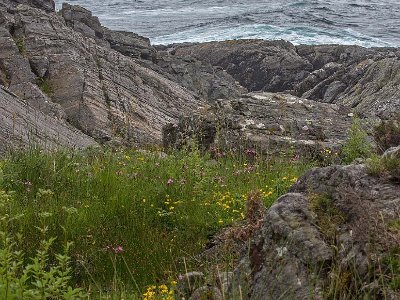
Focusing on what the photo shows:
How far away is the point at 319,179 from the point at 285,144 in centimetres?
687

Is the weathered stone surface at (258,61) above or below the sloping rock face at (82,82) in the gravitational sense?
below

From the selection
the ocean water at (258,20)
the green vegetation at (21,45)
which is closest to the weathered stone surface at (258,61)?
the ocean water at (258,20)

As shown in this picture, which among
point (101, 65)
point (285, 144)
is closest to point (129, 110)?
point (101, 65)

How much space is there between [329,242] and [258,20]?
58.4m

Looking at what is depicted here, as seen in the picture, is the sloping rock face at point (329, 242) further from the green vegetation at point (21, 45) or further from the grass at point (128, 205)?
the green vegetation at point (21, 45)

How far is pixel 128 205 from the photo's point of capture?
19.9 feet

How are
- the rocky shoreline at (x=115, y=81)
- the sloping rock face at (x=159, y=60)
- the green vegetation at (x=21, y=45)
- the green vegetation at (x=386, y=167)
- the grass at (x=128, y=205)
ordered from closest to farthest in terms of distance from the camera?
the green vegetation at (x=386, y=167), the grass at (x=128, y=205), the rocky shoreline at (x=115, y=81), the green vegetation at (x=21, y=45), the sloping rock face at (x=159, y=60)

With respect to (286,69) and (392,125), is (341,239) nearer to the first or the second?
(392,125)

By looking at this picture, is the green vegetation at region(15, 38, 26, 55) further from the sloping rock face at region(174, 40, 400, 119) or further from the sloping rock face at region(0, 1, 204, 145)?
the sloping rock face at region(174, 40, 400, 119)

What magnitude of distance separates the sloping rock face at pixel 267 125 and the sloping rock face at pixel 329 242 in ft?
20.7

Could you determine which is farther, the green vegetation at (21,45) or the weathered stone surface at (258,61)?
the weathered stone surface at (258,61)

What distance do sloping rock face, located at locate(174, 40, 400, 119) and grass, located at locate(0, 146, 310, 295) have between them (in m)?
20.4

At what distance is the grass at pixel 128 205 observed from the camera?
16.7 feet

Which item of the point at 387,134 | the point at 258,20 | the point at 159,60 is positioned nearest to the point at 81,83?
the point at 387,134
